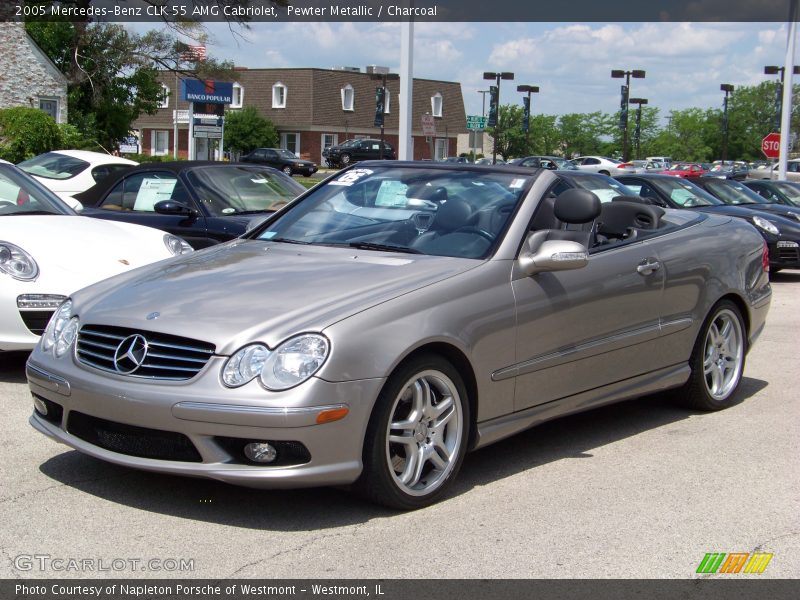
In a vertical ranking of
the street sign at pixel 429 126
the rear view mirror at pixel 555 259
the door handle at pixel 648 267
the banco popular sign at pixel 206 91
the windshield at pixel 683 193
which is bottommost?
the door handle at pixel 648 267

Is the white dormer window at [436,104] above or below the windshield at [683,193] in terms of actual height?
above

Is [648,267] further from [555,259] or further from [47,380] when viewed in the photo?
[47,380]

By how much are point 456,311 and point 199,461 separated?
125 cm

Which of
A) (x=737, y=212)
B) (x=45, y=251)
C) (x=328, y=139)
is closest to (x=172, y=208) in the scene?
(x=45, y=251)

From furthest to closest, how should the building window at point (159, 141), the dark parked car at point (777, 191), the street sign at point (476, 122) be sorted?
the building window at point (159, 141), the street sign at point (476, 122), the dark parked car at point (777, 191)

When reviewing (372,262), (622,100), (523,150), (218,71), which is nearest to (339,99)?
(523,150)

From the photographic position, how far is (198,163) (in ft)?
32.5

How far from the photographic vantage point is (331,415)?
3.88m

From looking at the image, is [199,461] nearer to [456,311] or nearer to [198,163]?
[456,311]

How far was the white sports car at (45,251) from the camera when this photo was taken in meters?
6.36

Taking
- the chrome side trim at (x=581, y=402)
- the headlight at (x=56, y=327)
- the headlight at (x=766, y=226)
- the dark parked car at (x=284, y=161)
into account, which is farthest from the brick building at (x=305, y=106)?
the headlight at (x=56, y=327)

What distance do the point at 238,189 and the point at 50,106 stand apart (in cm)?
2893

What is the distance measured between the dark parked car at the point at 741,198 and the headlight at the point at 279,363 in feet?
41.8

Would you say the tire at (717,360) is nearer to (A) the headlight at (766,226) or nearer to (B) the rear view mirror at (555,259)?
(B) the rear view mirror at (555,259)
